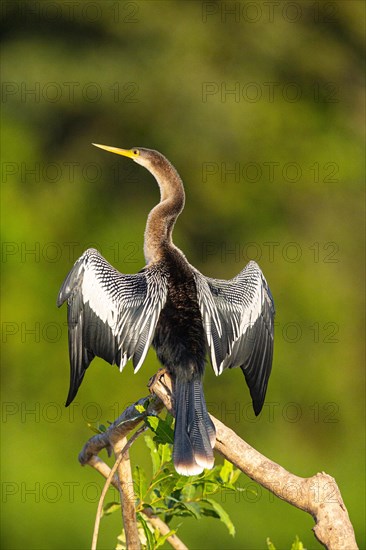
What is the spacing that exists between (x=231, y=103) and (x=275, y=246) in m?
0.92

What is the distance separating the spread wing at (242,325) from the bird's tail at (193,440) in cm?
24

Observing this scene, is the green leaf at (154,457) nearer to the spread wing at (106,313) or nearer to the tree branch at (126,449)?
the tree branch at (126,449)

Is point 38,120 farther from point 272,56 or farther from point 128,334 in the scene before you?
point 128,334

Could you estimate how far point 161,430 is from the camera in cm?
200

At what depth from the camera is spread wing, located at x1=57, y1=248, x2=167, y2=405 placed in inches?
91.1

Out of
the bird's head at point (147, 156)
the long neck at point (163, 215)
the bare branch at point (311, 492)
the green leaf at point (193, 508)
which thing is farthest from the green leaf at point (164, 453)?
the bird's head at point (147, 156)

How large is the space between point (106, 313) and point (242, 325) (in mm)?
364

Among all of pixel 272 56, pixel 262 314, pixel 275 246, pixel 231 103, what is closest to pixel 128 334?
pixel 262 314

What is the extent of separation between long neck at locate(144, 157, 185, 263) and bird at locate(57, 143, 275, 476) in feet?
0.04

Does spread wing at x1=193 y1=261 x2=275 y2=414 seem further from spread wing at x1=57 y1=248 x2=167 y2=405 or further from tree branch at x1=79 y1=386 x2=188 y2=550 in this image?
tree branch at x1=79 y1=386 x2=188 y2=550

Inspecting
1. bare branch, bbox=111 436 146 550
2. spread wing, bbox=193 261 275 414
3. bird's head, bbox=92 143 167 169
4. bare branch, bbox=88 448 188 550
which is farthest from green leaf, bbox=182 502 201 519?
bird's head, bbox=92 143 167 169

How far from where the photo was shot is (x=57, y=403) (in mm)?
5109

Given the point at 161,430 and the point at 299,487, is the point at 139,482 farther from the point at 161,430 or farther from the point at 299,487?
the point at 299,487

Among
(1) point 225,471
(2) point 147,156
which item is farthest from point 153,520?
(2) point 147,156
